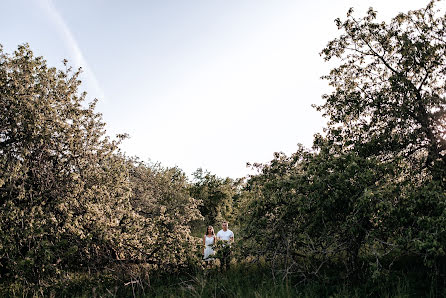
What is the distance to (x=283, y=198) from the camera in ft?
31.6

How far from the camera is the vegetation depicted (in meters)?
8.96

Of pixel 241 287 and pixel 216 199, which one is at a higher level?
pixel 216 199

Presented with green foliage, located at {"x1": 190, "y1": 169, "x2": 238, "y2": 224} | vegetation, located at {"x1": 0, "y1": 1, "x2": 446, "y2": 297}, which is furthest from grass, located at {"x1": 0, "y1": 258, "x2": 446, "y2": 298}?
green foliage, located at {"x1": 190, "y1": 169, "x2": 238, "y2": 224}

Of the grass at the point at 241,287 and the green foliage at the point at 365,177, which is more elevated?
the green foliage at the point at 365,177

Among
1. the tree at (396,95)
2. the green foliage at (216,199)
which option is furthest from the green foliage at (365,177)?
the green foliage at (216,199)

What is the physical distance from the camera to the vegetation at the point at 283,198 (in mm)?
8961

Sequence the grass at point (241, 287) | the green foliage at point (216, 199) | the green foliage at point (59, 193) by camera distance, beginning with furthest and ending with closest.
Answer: the green foliage at point (216, 199), the green foliage at point (59, 193), the grass at point (241, 287)

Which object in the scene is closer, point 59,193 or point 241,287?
point 241,287

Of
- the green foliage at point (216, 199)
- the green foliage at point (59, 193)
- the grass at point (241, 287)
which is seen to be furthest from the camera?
the green foliage at point (216, 199)

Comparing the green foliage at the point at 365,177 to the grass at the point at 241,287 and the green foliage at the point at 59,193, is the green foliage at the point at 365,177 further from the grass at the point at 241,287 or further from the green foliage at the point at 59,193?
the green foliage at the point at 59,193

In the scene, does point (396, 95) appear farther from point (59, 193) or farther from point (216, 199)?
point (216, 199)

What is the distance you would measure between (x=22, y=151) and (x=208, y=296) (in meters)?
6.93

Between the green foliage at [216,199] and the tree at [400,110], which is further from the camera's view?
the green foliage at [216,199]

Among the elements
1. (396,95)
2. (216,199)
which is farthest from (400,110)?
(216,199)
